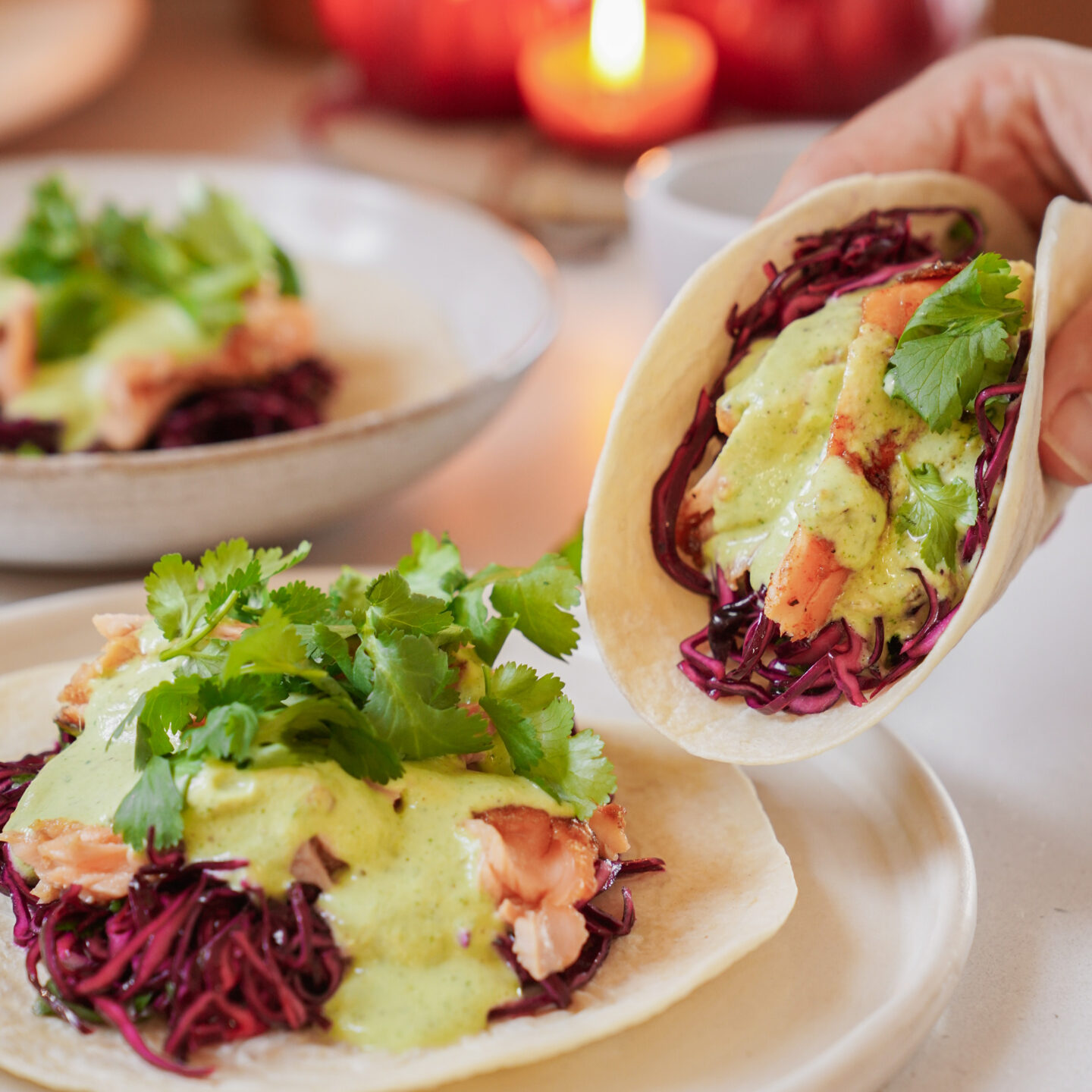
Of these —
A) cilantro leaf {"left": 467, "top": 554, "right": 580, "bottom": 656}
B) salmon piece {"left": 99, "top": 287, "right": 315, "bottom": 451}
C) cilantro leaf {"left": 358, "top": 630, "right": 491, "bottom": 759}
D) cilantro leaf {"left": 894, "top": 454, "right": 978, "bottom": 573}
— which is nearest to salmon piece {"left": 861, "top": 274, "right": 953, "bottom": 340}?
cilantro leaf {"left": 894, "top": 454, "right": 978, "bottom": 573}

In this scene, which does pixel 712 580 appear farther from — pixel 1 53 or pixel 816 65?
pixel 1 53

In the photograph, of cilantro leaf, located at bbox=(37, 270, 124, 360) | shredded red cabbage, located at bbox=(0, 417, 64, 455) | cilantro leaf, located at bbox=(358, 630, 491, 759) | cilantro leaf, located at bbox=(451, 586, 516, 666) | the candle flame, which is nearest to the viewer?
cilantro leaf, located at bbox=(358, 630, 491, 759)

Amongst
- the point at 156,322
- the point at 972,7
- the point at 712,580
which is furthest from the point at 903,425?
the point at 972,7

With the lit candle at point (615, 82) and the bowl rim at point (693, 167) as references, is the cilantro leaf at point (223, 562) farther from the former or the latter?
the lit candle at point (615, 82)

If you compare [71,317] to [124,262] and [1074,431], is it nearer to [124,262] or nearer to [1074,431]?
[124,262]

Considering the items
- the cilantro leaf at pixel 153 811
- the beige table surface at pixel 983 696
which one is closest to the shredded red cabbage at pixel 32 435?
the beige table surface at pixel 983 696

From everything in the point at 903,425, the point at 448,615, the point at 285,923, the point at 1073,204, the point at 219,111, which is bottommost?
the point at 219,111

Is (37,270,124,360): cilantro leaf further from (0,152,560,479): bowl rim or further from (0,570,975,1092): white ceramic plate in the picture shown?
(0,570,975,1092): white ceramic plate
